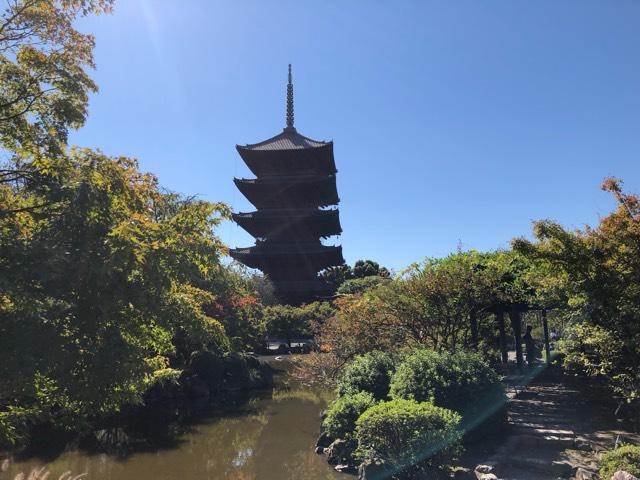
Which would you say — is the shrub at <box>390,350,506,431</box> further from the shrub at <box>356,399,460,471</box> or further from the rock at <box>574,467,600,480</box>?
the rock at <box>574,467,600,480</box>

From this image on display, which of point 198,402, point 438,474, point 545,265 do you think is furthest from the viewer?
point 198,402

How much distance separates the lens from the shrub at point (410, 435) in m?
6.99

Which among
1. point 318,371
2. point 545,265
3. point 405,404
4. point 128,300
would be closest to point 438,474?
point 405,404

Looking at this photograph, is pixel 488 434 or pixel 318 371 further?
pixel 318 371

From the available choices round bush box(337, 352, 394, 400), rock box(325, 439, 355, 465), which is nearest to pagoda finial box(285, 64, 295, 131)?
round bush box(337, 352, 394, 400)

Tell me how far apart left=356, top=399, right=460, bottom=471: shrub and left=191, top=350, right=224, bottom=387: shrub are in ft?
45.2

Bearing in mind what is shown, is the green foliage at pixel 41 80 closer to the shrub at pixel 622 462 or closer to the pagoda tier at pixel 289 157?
the shrub at pixel 622 462

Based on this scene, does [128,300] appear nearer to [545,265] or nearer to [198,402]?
[545,265]

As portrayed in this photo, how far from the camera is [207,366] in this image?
20.1 meters

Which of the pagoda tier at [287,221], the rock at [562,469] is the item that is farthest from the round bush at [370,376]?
the pagoda tier at [287,221]

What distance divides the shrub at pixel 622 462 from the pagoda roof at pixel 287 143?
3366cm

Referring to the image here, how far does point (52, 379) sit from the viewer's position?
15.3 ft

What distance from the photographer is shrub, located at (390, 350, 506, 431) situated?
28.1 ft

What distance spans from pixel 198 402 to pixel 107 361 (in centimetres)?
1535
